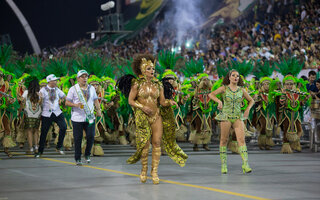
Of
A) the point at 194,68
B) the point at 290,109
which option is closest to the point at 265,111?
the point at 290,109

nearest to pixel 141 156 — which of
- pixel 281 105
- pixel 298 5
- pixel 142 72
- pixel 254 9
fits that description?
pixel 142 72

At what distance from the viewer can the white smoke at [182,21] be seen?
36.1 m

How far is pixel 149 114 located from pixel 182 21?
1198 inches

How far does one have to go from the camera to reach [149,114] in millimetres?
9523

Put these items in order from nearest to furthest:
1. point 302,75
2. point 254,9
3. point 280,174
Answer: point 280,174 → point 302,75 → point 254,9

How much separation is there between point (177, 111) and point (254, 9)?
1612cm

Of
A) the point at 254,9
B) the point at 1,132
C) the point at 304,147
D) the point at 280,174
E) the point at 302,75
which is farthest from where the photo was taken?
the point at 254,9

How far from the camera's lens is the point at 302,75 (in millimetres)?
19250

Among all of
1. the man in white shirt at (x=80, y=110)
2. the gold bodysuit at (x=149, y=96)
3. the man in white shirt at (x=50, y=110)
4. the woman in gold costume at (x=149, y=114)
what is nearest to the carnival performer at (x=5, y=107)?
the man in white shirt at (x=50, y=110)

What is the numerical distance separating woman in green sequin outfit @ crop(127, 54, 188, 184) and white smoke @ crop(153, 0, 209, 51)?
82.8 feet

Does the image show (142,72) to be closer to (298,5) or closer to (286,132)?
(286,132)

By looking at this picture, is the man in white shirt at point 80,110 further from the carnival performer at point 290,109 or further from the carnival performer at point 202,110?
the carnival performer at point 290,109

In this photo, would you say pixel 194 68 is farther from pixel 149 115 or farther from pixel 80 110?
pixel 149 115

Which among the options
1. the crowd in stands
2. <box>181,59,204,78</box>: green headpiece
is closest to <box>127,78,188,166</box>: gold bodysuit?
<box>181,59,204,78</box>: green headpiece
